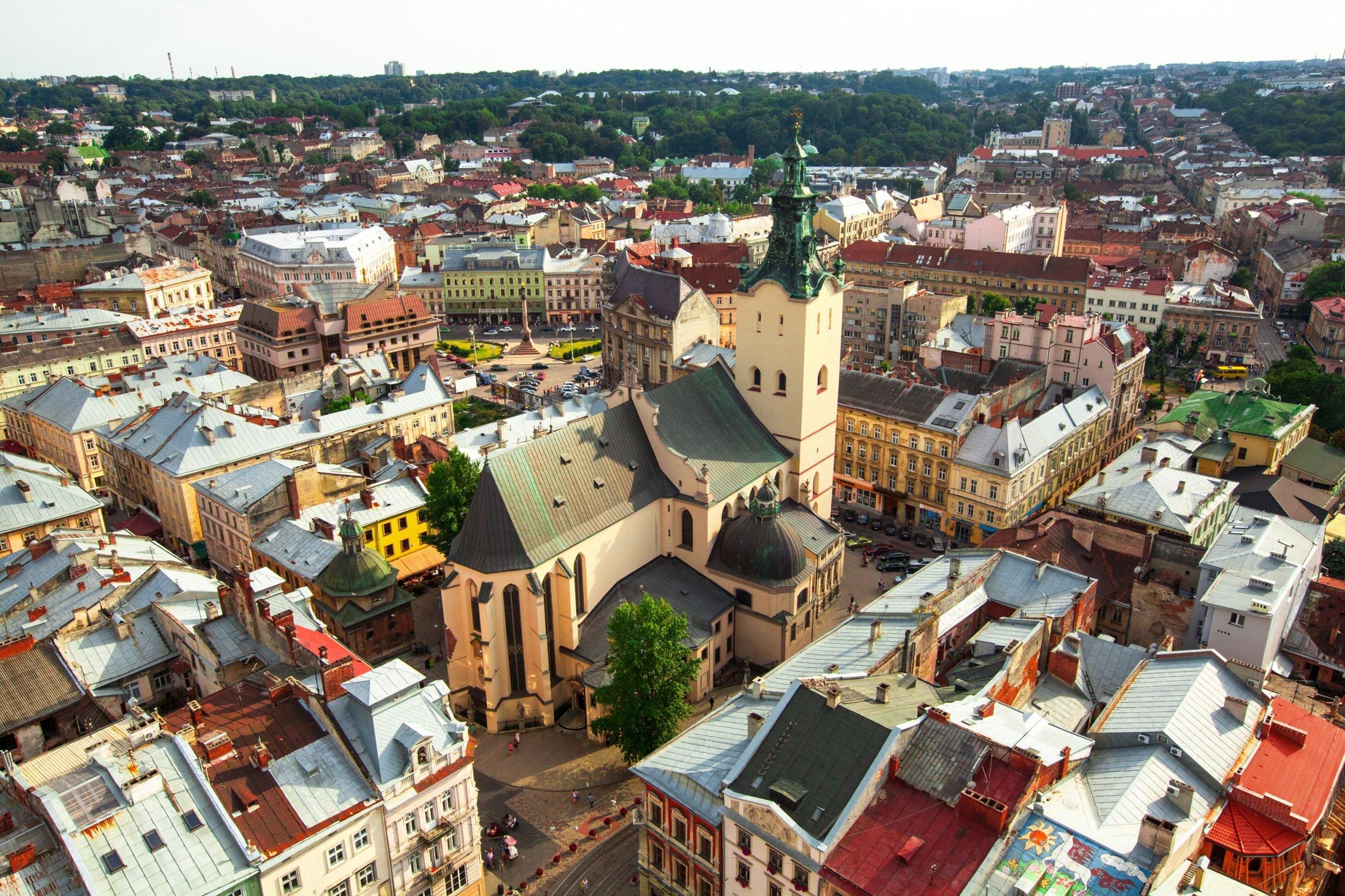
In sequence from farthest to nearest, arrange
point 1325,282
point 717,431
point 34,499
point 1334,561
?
point 1325,282, point 34,499, point 1334,561, point 717,431

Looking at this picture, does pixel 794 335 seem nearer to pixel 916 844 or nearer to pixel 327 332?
pixel 916 844

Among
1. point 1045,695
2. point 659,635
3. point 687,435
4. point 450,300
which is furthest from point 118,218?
point 1045,695

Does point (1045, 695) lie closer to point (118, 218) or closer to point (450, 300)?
point (450, 300)

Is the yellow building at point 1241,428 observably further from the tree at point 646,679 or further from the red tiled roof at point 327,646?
the red tiled roof at point 327,646

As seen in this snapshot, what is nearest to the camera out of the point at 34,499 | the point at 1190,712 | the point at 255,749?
the point at 255,749

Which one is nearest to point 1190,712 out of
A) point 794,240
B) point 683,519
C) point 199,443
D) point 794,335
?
point 683,519
